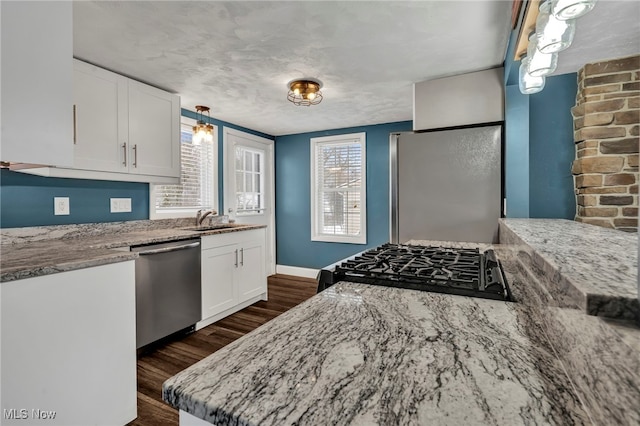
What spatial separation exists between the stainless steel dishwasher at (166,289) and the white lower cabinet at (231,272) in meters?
0.13

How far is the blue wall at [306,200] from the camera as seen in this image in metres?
4.20

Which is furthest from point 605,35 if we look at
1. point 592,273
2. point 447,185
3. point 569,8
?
point 592,273

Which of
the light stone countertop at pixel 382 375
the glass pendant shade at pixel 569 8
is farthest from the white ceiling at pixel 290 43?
the light stone countertop at pixel 382 375

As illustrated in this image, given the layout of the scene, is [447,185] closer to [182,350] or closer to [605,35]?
[605,35]

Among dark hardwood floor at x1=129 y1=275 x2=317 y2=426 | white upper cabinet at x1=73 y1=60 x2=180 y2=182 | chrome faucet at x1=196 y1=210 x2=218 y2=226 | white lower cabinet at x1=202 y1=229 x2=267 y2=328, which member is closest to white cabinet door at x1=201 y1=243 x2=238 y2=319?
white lower cabinet at x1=202 y1=229 x2=267 y2=328

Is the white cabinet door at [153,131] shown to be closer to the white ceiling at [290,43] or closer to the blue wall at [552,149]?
the white ceiling at [290,43]

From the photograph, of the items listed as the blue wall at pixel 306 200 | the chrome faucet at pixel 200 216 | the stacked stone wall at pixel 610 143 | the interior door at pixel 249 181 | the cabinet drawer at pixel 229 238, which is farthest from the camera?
the blue wall at pixel 306 200

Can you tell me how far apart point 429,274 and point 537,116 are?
208 centimetres

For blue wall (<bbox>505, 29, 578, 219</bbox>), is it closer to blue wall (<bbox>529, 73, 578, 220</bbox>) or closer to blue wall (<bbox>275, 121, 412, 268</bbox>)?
blue wall (<bbox>529, 73, 578, 220</bbox>)

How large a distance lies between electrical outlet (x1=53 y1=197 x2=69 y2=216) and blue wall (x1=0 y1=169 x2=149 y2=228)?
0.02 meters

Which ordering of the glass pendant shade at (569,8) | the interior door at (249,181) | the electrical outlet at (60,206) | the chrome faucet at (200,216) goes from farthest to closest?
the interior door at (249,181) → the chrome faucet at (200,216) → the electrical outlet at (60,206) → the glass pendant shade at (569,8)

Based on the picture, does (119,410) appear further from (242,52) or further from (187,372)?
(242,52)

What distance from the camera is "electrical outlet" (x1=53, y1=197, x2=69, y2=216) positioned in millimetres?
2377

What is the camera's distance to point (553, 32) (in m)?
1.02
